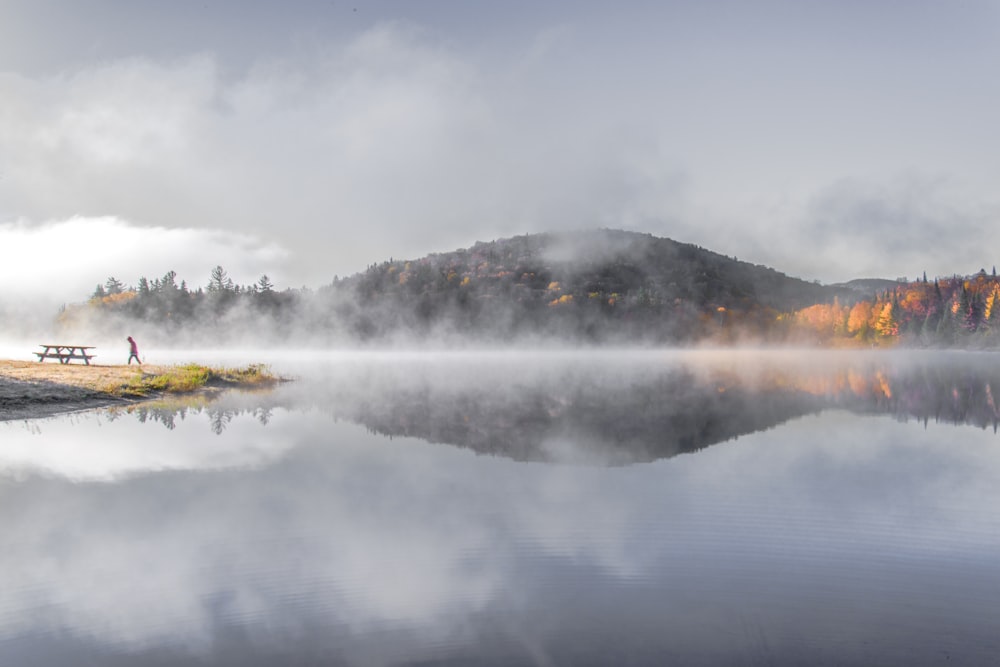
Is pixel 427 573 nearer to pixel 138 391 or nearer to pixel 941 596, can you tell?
pixel 941 596

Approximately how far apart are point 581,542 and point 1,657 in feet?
22.5

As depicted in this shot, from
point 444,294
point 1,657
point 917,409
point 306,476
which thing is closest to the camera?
point 1,657

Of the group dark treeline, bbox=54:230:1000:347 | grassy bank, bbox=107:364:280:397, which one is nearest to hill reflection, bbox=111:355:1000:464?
grassy bank, bbox=107:364:280:397

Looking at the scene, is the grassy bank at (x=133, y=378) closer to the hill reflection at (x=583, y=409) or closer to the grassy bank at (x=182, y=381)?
the grassy bank at (x=182, y=381)

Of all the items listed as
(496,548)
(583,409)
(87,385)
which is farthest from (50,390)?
(496,548)

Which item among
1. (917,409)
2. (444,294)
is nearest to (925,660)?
(917,409)

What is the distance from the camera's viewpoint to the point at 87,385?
2778cm

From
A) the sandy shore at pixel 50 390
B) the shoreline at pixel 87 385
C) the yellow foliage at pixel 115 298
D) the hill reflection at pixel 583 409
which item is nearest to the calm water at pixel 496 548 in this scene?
the hill reflection at pixel 583 409

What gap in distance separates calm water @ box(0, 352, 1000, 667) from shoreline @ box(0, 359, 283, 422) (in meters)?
5.17

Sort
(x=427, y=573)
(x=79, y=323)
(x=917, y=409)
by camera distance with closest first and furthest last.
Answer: (x=427, y=573) < (x=917, y=409) < (x=79, y=323)

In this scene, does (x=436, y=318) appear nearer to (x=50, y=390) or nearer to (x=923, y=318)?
(x=923, y=318)

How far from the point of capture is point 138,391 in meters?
29.5

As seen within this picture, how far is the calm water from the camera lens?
6.38m

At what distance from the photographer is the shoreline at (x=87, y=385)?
2375cm
